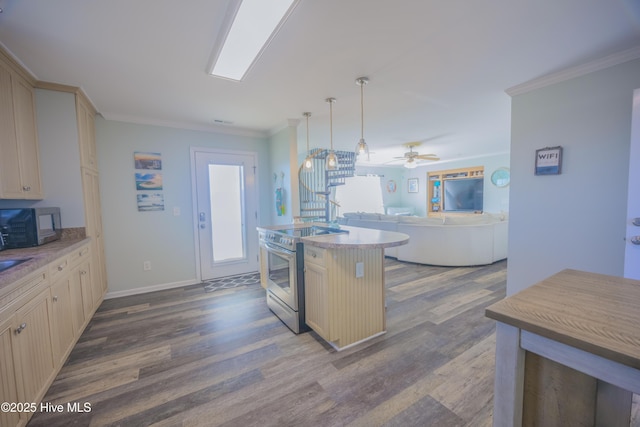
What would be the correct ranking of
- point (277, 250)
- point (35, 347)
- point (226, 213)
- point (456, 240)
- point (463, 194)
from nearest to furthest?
1. point (35, 347)
2. point (277, 250)
3. point (226, 213)
4. point (456, 240)
5. point (463, 194)

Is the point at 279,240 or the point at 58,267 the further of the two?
the point at 279,240

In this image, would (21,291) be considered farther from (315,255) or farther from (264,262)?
(264,262)

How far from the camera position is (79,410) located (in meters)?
1.59

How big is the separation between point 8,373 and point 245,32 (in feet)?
7.82

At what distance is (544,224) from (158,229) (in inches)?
184

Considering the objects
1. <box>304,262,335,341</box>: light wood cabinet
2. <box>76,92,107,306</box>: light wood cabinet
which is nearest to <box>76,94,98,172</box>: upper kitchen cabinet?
<box>76,92,107,306</box>: light wood cabinet

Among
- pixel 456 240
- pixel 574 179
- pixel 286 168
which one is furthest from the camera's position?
pixel 456 240

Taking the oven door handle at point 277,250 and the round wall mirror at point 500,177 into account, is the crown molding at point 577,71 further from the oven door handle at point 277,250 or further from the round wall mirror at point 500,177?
the round wall mirror at point 500,177

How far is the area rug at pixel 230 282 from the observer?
372 centimetres

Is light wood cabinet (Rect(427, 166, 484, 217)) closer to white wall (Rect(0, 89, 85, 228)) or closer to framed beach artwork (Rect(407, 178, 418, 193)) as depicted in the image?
framed beach artwork (Rect(407, 178, 418, 193))

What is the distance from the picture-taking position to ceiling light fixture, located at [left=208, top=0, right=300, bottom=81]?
5.03 feet

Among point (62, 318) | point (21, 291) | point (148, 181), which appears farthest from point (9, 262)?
point (148, 181)

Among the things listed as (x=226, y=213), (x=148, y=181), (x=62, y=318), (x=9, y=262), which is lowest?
(x=62, y=318)

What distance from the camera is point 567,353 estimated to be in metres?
0.71
